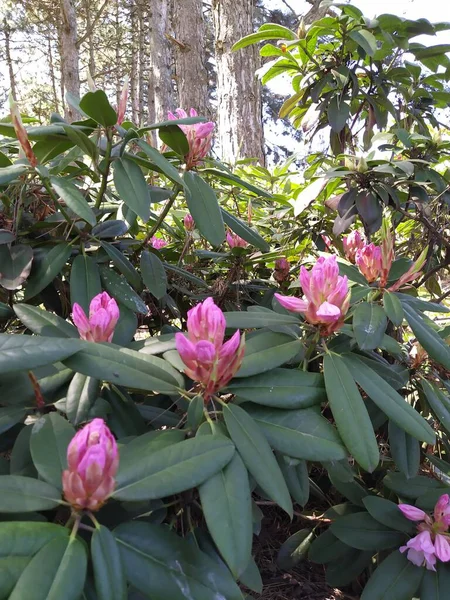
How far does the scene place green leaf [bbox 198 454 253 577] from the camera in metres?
0.54

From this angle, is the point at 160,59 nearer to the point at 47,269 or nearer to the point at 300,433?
the point at 47,269

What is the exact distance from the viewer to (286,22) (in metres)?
11.3

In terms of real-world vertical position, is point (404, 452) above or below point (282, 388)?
below

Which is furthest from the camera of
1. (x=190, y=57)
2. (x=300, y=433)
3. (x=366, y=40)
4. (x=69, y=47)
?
(x=69, y=47)

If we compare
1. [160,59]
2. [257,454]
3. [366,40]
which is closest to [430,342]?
[257,454]

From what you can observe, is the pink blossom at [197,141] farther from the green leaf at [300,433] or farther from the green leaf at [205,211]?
the green leaf at [300,433]

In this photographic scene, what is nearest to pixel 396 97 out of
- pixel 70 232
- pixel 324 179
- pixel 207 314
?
pixel 324 179

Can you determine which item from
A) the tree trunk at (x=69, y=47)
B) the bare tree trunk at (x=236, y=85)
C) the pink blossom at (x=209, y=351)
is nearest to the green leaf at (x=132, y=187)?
the pink blossom at (x=209, y=351)

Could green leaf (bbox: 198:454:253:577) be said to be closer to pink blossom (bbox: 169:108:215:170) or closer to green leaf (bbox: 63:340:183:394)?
green leaf (bbox: 63:340:183:394)

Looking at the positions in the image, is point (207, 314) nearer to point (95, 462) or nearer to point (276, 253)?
point (95, 462)

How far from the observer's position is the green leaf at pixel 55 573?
0.44m

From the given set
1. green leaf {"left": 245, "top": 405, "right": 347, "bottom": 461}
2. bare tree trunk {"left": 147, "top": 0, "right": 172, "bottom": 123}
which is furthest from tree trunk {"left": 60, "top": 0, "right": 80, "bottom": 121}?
green leaf {"left": 245, "top": 405, "right": 347, "bottom": 461}

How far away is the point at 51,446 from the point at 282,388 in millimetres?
352

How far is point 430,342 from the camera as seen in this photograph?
0.90 meters
